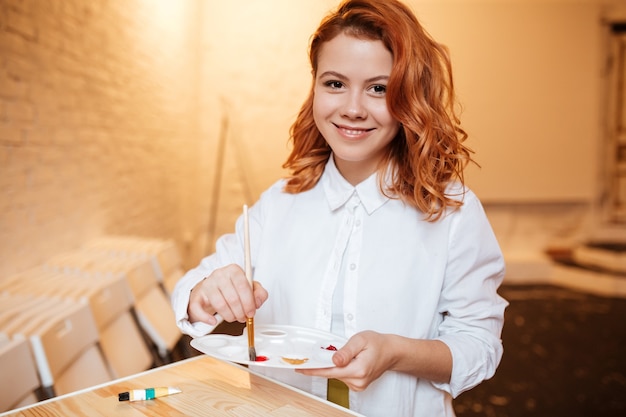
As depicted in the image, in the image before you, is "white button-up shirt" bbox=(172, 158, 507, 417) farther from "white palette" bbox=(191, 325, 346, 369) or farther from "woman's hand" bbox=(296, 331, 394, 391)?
"woman's hand" bbox=(296, 331, 394, 391)

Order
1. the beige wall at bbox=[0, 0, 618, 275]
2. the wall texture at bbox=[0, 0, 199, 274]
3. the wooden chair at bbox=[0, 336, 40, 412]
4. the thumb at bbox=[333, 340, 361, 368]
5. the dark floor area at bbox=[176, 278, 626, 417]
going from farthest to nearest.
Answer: the beige wall at bbox=[0, 0, 618, 275]
the dark floor area at bbox=[176, 278, 626, 417]
the wall texture at bbox=[0, 0, 199, 274]
the wooden chair at bbox=[0, 336, 40, 412]
the thumb at bbox=[333, 340, 361, 368]

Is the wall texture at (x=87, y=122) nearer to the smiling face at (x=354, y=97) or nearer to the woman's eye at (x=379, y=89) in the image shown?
the smiling face at (x=354, y=97)

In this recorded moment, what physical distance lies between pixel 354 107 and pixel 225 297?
487 mm

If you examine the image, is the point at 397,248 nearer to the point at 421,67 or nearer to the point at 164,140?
the point at 421,67

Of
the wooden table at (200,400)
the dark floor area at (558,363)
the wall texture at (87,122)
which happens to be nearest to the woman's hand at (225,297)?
the wooden table at (200,400)

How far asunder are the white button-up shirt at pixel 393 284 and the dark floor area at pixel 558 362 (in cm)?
95

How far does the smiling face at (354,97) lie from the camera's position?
3.98 ft

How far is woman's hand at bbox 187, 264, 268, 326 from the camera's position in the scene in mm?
1070

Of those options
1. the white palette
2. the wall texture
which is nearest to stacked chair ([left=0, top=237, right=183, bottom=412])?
the wall texture

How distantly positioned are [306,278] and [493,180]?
5.14 meters

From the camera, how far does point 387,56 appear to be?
47.8 inches

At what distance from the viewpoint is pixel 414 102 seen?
122 centimetres

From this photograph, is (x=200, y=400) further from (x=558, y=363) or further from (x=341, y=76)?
(x=558, y=363)

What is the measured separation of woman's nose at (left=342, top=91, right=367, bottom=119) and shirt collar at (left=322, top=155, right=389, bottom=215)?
18 centimetres
